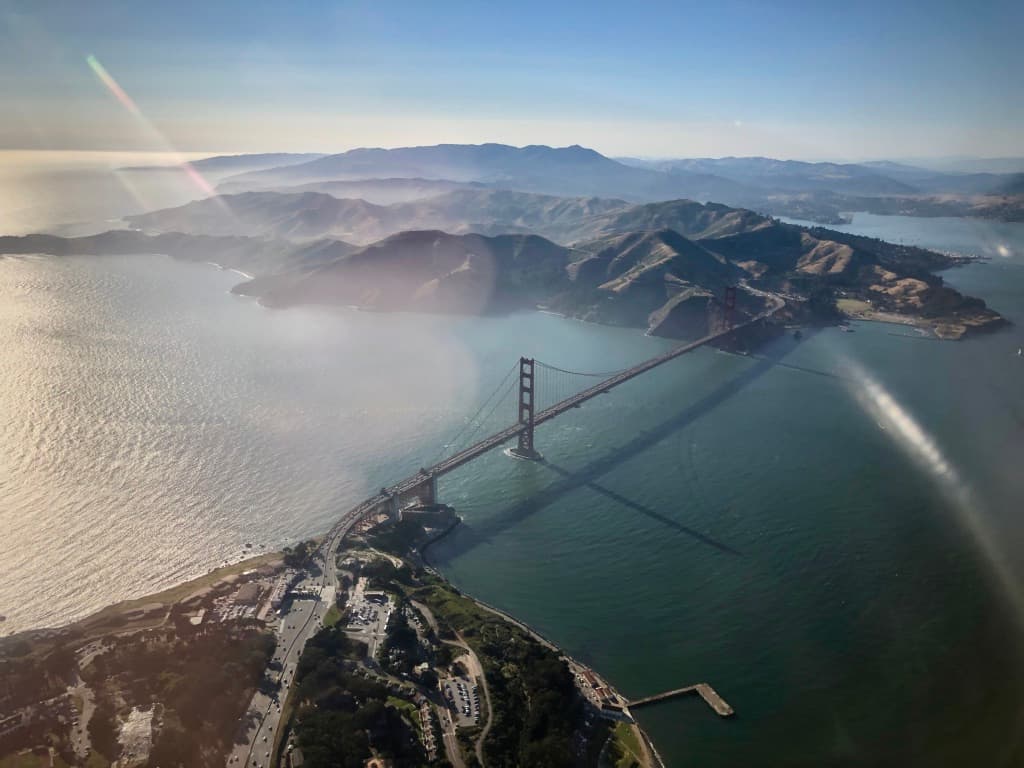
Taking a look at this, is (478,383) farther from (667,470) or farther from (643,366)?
(667,470)

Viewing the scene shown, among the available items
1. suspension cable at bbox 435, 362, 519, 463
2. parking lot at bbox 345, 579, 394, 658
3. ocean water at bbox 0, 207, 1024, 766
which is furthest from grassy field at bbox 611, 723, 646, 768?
suspension cable at bbox 435, 362, 519, 463

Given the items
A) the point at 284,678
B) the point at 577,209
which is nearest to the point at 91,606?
the point at 284,678

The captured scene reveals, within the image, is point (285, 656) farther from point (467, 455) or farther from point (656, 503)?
point (656, 503)

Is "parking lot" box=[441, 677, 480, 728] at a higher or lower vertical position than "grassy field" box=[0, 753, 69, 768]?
lower

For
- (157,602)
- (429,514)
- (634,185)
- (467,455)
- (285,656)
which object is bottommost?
(429,514)

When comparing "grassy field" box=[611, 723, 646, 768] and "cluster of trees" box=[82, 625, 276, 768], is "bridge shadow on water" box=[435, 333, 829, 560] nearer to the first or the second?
"cluster of trees" box=[82, 625, 276, 768]

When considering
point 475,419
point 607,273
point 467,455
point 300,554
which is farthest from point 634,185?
point 300,554
